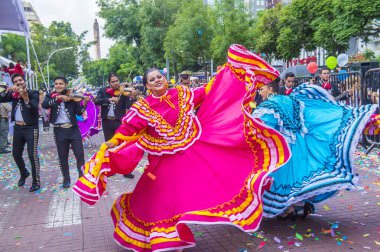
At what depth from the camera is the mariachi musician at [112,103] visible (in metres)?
8.26

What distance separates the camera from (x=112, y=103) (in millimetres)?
8258

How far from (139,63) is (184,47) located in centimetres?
1607

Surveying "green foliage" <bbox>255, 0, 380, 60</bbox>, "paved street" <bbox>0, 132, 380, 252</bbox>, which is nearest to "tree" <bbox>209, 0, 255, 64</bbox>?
"green foliage" <bbox>255, 0, 380, 60</bbox>

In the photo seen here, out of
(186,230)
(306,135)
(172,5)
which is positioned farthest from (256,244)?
(172,5)

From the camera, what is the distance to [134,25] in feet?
132

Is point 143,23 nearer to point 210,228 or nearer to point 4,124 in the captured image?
point 4,124

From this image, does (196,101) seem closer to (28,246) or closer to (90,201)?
(90,201)

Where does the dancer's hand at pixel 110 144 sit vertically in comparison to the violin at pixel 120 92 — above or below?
below

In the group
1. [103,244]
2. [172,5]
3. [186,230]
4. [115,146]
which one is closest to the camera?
[186,230]

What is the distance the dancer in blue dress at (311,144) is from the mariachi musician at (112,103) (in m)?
4.15

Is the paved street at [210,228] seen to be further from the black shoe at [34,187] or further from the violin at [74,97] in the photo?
the violin at [74,97]

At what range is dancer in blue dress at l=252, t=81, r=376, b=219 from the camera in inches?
173

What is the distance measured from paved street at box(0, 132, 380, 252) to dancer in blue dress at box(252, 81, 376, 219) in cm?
32

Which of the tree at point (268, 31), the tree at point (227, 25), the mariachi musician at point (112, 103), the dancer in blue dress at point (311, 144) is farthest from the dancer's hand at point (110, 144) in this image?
the tree at point (268, 31)
